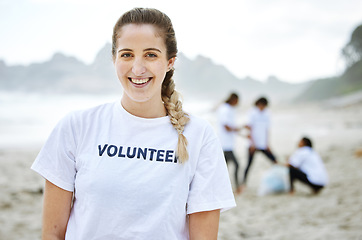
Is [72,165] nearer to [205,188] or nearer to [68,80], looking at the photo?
[205,188]

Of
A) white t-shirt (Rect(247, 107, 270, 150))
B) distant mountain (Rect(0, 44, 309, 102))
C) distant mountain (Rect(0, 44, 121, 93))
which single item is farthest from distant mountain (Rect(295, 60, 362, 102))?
white t-shirt (Rect(247, 107, 270, 150))

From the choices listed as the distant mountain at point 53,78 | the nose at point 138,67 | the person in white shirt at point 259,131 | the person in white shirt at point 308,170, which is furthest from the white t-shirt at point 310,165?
the distant mountain at point 53,78

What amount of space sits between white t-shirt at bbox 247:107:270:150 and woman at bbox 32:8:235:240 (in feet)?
13.1

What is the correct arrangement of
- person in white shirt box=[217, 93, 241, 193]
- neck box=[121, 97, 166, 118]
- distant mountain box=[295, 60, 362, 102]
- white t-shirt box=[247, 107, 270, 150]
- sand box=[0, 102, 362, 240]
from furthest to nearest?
distant mountain box=[295, 60, 362, 102] < white t-shirt box=[247, 107, 270, 150] < person in white shirt box=[217, 93, 241, 193] < sand box=[0, 102, 362, 240] < neck box=[121, 97, 166, 118]

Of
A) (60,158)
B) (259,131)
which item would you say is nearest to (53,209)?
(60,158)

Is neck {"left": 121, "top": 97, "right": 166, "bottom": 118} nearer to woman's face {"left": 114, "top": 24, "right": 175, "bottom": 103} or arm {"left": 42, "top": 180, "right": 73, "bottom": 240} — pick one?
woman's face {"left": 114, "top": 24, "right": 175, "bottom": 103}

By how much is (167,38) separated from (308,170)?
12.7ft

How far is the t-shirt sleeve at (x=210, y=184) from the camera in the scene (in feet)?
3.99

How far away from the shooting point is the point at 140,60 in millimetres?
1219

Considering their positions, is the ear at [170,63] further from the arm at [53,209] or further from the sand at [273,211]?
the sand at [273,211]

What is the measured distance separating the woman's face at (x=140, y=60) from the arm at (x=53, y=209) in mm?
434

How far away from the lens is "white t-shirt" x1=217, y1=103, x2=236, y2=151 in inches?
187

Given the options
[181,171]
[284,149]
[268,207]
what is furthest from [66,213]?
[284,149]

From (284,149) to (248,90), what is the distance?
7542 centimetres
